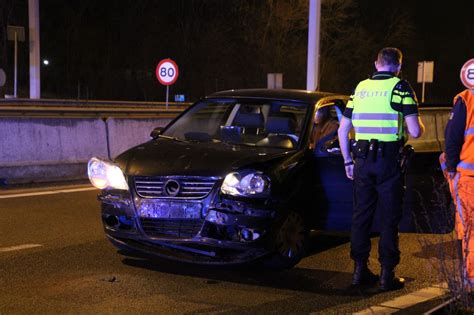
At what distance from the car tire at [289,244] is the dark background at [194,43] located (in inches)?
1688

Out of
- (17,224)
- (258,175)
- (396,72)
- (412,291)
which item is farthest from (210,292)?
(17,224)

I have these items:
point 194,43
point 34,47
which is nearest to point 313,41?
point 34,47

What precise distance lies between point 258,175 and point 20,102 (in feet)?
79.6

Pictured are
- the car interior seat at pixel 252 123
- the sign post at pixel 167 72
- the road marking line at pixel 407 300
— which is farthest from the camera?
the sign post at pixel 167 72

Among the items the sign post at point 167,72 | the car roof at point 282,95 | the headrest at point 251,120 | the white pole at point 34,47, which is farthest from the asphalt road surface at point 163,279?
the white pole at point 34,47

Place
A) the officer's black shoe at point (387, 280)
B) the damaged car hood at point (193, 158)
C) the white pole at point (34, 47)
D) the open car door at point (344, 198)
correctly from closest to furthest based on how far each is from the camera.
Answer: the officer's black shoe at point (387, 280) → the damaged car hood at point (193, 158) → the open car door at point (344, 198) → the white pole at point (34, 47)

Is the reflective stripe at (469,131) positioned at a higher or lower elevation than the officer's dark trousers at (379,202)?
higher

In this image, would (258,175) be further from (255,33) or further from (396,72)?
(255,33)

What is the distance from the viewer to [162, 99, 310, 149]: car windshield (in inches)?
249

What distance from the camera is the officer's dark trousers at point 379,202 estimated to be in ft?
16.8

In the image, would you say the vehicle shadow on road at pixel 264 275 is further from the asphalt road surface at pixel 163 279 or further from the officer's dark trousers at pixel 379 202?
the officer's dark trousers at pixel 379 202

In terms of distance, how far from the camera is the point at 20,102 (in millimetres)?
27875

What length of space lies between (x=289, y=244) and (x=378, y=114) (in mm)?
1366

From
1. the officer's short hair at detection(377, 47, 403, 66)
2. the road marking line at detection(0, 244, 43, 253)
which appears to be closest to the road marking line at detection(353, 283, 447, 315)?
the officer's short hair at detection(377, 47, 403, 66)
